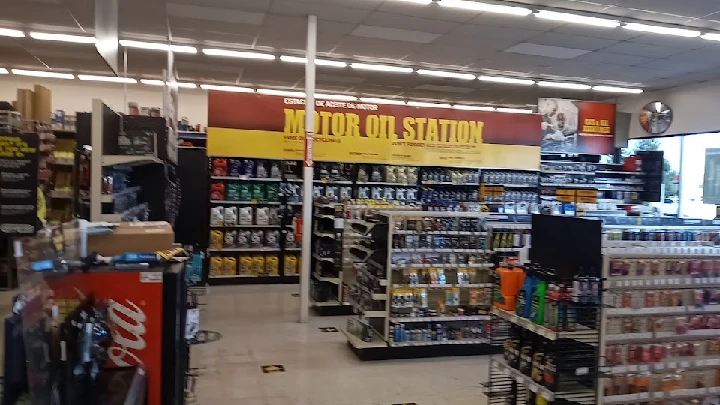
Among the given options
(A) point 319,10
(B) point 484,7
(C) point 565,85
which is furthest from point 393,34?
(C) point 565,85

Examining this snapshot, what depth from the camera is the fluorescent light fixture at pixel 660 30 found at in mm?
7694

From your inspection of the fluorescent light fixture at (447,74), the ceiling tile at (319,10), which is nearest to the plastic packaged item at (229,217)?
the ceiling tile at (319,10)

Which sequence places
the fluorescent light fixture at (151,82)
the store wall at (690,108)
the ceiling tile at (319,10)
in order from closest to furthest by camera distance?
the ceiling tile at (319,10), the store wall at (690,108), the fluorescent light fixture at (151,82)

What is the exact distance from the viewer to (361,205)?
7793 mm

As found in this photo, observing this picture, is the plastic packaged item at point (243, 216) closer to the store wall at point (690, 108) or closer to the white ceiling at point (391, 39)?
the white ceiling at point (391, 39)

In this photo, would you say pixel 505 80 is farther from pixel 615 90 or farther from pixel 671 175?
pixel 671 175

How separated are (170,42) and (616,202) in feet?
30.6

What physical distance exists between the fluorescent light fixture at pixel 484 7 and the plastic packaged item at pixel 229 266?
5549 millimetres

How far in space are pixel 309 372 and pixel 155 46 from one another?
22.6 ft

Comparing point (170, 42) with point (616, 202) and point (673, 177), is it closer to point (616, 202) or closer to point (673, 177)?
point (616, 202)

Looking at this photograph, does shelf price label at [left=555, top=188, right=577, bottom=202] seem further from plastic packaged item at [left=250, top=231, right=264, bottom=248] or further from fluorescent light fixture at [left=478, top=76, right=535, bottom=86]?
plastic packaged item at [left=250, top=231, right=264, bottom=248]

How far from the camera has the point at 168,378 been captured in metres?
1.47

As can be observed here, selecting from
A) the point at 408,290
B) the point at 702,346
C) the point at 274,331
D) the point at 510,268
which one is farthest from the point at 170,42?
the point at 702,346

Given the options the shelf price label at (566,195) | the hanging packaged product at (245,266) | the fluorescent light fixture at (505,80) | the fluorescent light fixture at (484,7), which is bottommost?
the hanging packaged product at (245,266)
